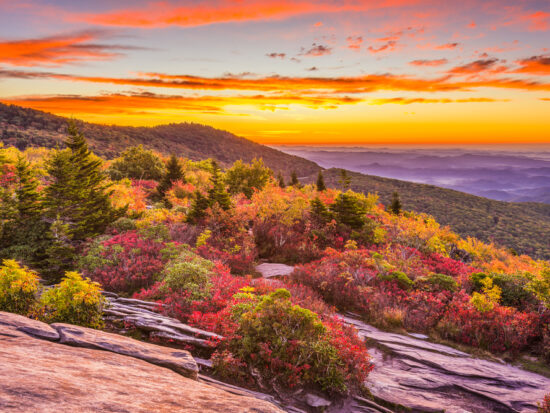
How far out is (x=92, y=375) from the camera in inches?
134

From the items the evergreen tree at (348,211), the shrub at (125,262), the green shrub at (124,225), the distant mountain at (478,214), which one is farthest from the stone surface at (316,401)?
the distant mountain at (478,214)

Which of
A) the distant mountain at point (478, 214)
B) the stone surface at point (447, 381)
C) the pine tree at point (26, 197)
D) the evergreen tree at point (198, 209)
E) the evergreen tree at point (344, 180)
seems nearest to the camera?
the stone surface at point (447, 381)

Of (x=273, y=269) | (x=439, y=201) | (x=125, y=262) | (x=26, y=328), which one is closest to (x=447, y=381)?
(x=273, y=269)

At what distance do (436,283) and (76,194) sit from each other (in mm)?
17466

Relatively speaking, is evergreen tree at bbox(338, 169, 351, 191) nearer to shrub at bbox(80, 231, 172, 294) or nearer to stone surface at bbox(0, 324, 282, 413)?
shrub at bbox(80, 231, 172, 294)

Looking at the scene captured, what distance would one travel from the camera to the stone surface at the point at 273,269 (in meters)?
14.0

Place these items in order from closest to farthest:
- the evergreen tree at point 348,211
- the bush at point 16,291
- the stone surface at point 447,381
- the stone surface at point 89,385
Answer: the stone surface at point 89,385
the bush at point 16,291
the stone surface at point 447,381
the evergreen tree at point 348,211

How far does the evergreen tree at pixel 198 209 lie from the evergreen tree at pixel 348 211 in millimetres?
9113

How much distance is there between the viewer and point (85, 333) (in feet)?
16.5

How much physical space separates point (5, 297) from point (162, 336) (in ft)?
11.4

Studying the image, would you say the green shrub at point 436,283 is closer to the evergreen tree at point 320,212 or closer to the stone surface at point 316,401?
the stone surface at point 316,401

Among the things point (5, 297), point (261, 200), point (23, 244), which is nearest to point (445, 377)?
point (5, 297)

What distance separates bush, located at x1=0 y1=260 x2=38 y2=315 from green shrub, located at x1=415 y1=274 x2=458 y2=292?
43.0 ft

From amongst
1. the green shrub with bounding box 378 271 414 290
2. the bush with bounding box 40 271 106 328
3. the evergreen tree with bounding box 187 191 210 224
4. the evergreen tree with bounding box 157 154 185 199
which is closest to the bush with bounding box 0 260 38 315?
the bush with bounding box 40 271 106 328
